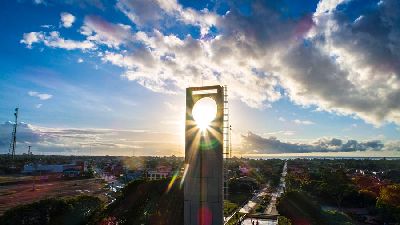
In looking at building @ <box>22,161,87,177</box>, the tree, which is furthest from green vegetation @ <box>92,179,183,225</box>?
building @ <box>22,161,87,177</box>

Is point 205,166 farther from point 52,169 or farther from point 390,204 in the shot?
point 52,169

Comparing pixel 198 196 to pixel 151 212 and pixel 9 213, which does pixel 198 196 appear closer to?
pixel 151 212

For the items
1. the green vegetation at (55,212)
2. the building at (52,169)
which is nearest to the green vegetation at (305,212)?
the green vegetation at (55,212)

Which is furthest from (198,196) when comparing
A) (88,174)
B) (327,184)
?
(88,174)

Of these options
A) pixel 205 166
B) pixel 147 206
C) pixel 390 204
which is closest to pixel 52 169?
pixel 147 206

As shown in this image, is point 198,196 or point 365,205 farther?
point 365,205

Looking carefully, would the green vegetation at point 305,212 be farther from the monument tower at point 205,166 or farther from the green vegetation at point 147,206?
the monument tower at point 205,166
